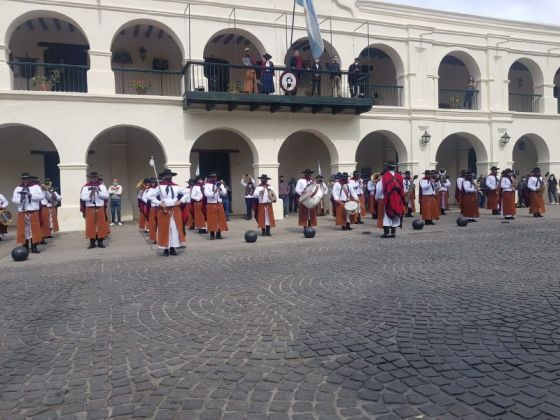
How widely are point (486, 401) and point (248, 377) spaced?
5.81 feet

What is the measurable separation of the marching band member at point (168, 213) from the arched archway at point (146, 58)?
9.72m

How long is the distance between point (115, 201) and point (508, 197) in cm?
1436

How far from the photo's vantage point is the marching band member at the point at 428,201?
15.8m

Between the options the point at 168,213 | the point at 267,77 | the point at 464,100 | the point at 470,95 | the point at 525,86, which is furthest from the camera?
the point at 525,86

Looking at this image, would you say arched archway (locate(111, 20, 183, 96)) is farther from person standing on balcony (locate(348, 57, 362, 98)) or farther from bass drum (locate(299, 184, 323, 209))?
bass drum (locate(299, 184, 323, 209))

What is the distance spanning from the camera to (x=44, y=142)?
A: 1872cm

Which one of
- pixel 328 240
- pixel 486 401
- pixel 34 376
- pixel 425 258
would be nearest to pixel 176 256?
pixel 328 240

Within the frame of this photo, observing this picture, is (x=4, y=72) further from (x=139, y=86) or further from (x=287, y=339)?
(x=287, y=339)

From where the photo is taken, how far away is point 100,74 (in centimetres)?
1678

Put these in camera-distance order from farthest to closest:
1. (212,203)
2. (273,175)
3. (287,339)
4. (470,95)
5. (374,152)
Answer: (374,152) → (470,95) → (273,175) → (212,203) → (287,339)

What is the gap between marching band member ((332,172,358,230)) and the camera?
48.2 feet

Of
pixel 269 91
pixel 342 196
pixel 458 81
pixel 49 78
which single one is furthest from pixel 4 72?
pixel 458 81

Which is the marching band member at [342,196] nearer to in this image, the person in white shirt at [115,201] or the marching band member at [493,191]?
the marching band member at [493,191]

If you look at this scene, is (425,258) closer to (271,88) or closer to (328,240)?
(328,240)
